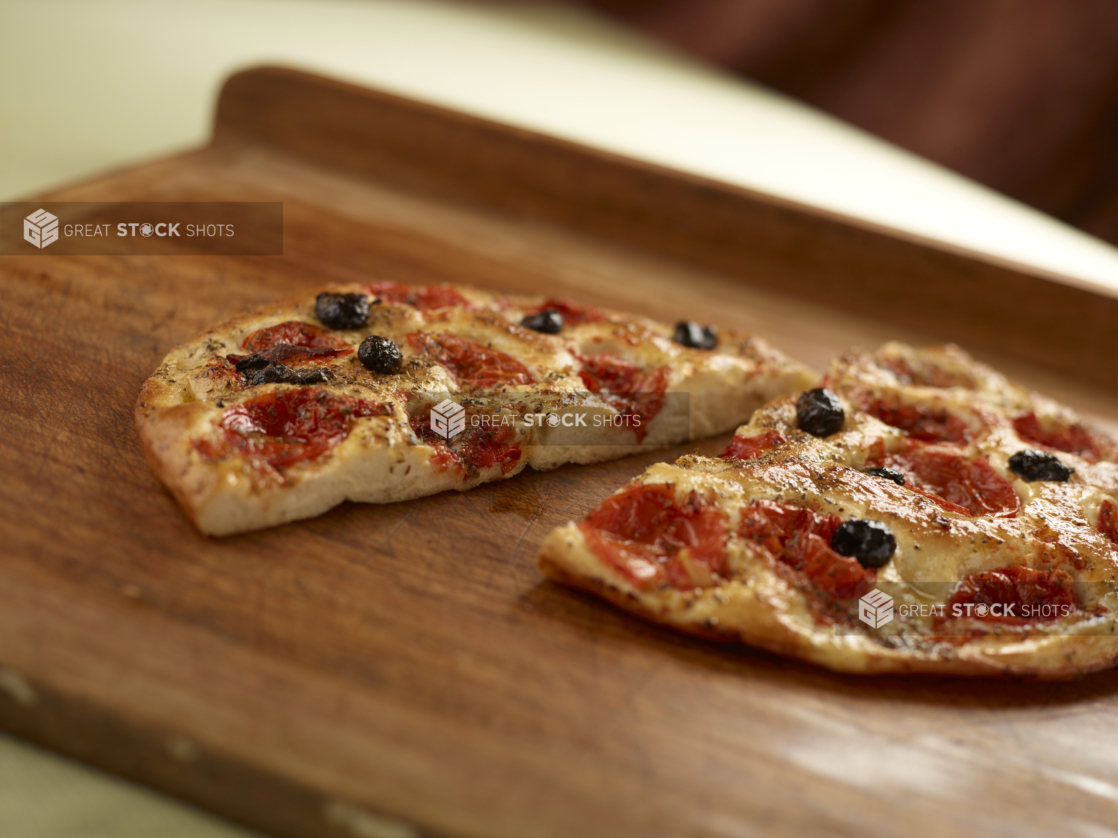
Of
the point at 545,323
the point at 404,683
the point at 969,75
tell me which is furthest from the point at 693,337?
the point at 969,75

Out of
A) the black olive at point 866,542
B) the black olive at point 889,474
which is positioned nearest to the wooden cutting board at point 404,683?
the black olive at point 866,542

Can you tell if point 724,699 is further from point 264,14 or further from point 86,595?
point 264,14

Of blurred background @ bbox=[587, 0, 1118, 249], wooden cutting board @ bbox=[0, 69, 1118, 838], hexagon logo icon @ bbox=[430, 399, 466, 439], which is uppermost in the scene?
blurred background @ bbox=[587, 0, 1118, 249]

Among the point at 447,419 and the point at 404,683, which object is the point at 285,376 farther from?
the point at 404,683

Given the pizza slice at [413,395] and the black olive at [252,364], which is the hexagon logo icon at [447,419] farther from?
the black olive at [252,364]

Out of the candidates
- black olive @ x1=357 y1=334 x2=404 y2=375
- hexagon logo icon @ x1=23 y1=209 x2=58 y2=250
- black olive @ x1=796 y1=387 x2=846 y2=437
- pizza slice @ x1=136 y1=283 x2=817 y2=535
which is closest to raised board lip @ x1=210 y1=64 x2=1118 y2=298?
pizza slice @ x1=136 y1=283 x2=817 y2=535

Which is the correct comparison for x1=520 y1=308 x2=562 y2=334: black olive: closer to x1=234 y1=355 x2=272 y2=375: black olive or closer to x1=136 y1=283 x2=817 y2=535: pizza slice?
x1=136 y1=283 x2=817 y2=535: pizza slice
